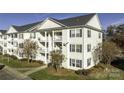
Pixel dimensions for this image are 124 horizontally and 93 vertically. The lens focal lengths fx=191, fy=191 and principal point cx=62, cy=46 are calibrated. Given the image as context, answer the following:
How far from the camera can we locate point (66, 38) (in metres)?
20.3

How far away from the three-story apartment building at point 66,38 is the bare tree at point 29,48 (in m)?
0.39

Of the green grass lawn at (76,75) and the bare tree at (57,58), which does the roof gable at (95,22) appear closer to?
the bare tree at (57,58)

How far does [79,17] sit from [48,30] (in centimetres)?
476

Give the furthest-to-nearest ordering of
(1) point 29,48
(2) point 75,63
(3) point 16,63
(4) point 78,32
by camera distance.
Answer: (1) point 29,48
(3) point 16,63
(2) point 75,63
(4) point 78,32

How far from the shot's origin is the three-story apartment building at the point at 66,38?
19094mm

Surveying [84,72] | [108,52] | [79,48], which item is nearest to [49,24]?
[79,48]

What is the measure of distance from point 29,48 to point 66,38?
4876 mm

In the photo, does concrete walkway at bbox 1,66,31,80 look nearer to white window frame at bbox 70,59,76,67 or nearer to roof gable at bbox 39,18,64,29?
white window frame at bbox 70,59,76,67

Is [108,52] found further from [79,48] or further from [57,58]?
[57,58]

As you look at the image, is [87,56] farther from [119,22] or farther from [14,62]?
[14,62]

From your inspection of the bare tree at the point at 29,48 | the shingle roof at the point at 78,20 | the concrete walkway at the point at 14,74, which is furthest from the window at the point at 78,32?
the concrete walkway at the point at 14,74
